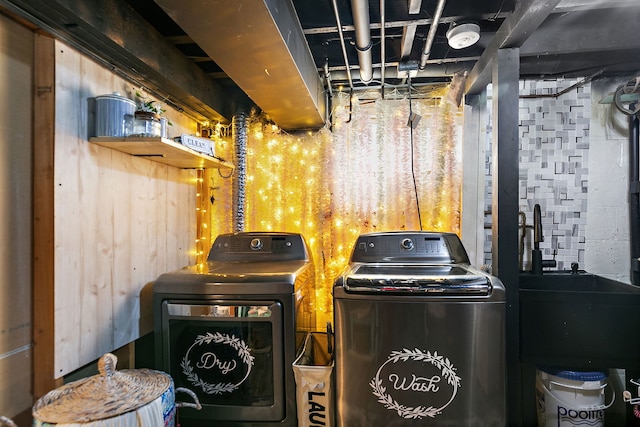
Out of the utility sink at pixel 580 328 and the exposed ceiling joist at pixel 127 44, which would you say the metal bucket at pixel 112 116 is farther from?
the utility sink at pixel 580 328

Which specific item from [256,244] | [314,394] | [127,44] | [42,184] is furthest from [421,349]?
[127,44]

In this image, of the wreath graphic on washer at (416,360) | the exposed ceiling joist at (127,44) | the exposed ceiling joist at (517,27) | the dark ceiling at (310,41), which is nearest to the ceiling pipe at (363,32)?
the dark ceiling at (310,41)

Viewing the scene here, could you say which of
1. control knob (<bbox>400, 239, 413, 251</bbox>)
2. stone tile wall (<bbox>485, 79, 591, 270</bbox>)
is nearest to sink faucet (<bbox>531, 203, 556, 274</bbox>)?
stone tile wall (<bbox>485, 79, 591, 270</bbox>)

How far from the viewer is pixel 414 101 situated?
2.58 m

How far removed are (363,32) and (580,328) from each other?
1.90 m

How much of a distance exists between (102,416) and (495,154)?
2.13m

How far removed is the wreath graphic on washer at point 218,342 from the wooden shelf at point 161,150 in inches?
39.6

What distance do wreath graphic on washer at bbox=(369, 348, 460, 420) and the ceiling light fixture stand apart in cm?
162

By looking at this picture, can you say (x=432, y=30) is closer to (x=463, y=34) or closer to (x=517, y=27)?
(x=463, y=34)

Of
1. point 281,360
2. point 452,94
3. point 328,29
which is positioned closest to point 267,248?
point 281,360

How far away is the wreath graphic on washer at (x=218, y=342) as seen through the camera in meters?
1.75

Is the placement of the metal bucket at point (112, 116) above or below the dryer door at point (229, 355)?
above

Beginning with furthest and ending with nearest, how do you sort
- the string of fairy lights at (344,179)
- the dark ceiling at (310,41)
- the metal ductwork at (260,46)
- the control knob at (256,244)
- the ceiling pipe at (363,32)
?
1. the string of fairy lights at (344,179)
2. the control knob at (256,244)
3. the ceiling pipe at (363,32)
4. the dark ceiling at (310,41)
5. the metal ductwork at (260,46)

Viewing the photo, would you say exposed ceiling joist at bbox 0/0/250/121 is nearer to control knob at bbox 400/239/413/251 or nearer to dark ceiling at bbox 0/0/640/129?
dark ceiling at bbox 0/0/640/129
